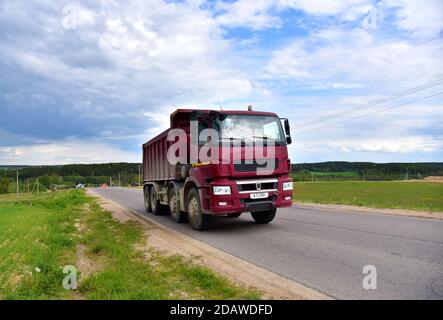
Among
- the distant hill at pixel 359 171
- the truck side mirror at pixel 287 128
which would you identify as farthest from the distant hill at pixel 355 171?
the truck side mirror at pixel 287 128

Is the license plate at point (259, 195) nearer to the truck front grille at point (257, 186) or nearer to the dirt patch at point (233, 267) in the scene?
the truck front grille at point (257, 186)

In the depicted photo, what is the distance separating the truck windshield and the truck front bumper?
102cm

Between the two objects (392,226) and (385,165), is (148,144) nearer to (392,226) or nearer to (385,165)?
(392,226)

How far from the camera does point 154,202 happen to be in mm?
15438

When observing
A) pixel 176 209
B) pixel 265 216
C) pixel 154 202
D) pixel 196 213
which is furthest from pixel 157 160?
pixel 265 216

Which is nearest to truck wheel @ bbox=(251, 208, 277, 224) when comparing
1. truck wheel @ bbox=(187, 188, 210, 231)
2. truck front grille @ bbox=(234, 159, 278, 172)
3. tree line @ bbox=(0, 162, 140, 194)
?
truck wheel @ bbox=(187, 188, 210, 231)

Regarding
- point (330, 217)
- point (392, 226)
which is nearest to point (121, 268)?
point (392, 226)

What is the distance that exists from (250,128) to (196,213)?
2.62 meters

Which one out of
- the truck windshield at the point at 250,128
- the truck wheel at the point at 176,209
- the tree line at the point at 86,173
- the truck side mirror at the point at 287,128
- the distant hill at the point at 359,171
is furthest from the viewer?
the tree line at the point at 86,173

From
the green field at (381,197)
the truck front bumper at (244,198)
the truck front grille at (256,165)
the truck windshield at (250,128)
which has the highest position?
the truck windshield at (250,128)

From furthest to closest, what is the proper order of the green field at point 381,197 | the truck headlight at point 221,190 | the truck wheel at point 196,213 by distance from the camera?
1. the green field at point 381,197
2. the truck wheel at point 196,213
3. the truck headlight at point 221,190

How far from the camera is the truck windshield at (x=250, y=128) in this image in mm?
9609

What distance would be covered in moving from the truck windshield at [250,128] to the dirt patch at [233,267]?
8.72ft

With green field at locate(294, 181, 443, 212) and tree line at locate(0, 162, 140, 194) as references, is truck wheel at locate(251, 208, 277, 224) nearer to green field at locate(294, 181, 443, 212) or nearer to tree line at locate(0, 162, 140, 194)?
green field at locate(294, 181, 443, 212)
